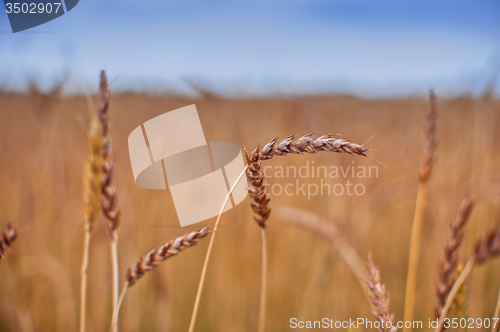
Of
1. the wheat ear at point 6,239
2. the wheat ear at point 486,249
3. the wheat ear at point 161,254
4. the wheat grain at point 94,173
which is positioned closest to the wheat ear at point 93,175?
the wheat grain at point 94,173

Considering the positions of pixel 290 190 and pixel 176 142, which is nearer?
pixel 176 142

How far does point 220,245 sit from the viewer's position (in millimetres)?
2090

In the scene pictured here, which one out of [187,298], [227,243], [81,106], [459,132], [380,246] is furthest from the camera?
[81,106]

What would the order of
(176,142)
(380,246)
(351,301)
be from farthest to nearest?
(380,246) → (351,301) → (176,142)

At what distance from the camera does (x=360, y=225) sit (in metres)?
1.67

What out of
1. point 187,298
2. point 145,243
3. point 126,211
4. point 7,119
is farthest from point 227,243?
point 7,119

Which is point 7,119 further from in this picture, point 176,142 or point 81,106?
point 176,142

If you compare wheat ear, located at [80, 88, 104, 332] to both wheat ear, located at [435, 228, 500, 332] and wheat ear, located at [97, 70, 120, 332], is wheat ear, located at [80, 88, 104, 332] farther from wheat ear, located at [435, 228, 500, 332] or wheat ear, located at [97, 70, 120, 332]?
wheat ear, located at [435, 228, 500, 332]

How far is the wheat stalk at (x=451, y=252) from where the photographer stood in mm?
557

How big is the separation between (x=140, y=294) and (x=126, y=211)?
511mm

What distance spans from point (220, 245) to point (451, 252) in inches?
67.3

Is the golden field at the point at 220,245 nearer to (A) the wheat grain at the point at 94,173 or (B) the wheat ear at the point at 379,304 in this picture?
(A) the wheat grain at the point at 94,173

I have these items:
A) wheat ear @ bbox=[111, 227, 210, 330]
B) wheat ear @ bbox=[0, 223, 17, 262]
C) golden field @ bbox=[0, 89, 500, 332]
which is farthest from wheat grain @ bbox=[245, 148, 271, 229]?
golden field @ bbox=[0, 89, 500, 332]

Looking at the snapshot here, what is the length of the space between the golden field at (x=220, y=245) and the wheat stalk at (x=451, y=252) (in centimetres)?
83
